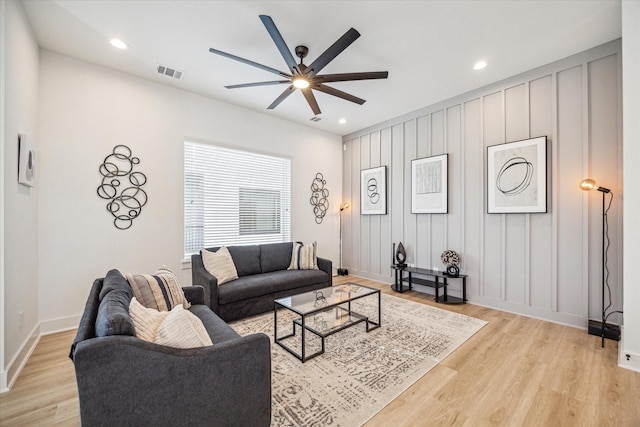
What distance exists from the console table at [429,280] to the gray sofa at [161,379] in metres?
3.35

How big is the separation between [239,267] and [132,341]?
269 centimetres

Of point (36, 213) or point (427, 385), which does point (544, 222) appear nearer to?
point (427, 385)

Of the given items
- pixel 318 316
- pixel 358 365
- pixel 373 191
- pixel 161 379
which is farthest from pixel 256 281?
pixel 373 191

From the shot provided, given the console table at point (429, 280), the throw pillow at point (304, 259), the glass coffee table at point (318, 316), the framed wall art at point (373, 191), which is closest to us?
→ the glass coffee table at point (318, 316)

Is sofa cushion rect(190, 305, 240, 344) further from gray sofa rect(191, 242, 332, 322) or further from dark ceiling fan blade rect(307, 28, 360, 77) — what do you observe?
dark ceiling fan blade rect(307, 28, 360, 77)

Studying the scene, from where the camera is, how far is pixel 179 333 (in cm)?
138

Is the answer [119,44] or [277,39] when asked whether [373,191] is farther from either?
[119,44]

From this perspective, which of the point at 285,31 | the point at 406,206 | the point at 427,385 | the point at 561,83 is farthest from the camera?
the point at 406,206

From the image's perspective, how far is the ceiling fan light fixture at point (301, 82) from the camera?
270 centimetres

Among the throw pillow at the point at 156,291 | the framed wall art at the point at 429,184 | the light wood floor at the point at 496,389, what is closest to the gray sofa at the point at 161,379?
the throw pillow at the point at 156,291

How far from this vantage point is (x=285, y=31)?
267cm

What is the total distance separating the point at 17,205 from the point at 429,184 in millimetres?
4974

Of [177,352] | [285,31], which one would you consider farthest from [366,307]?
[285,31]

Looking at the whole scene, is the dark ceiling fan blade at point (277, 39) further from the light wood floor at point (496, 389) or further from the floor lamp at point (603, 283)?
the floor lamp at point (603, 283)
